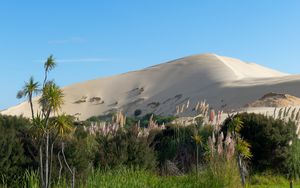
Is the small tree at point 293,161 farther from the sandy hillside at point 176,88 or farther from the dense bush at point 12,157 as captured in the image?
the sandy hillside at point 176,88

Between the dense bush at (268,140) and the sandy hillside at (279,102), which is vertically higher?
the sandy hillside at (279,102)

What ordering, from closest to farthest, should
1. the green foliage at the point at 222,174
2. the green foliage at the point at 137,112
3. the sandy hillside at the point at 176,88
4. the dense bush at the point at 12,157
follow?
the dense bush at the point at 12,157
the green foliage at the point at 222,174
the sandy hillside at the point at 176,88
the green foliage at the point at 137,112

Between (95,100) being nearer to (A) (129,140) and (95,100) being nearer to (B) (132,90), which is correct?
(B) (132,90)

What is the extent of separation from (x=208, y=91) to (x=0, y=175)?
65.9 m

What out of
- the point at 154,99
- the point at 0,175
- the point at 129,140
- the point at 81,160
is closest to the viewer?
the point at 0,175

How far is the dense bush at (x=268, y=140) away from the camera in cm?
1602

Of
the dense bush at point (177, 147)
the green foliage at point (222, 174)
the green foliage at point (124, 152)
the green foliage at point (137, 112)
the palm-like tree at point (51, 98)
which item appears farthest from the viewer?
the green foliage at point (137, 112)

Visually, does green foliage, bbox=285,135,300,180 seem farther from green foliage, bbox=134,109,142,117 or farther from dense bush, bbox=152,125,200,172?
green foliage, bbox=134,109,142,117

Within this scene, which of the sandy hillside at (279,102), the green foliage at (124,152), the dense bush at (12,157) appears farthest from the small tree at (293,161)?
the sandy hillside at (279,102)

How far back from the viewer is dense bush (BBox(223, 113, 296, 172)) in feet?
52.5

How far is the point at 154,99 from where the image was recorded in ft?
271

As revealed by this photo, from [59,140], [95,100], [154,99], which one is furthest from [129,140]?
[95,100]

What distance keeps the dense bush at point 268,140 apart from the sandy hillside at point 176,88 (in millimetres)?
43842

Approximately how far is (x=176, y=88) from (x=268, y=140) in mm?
71328
